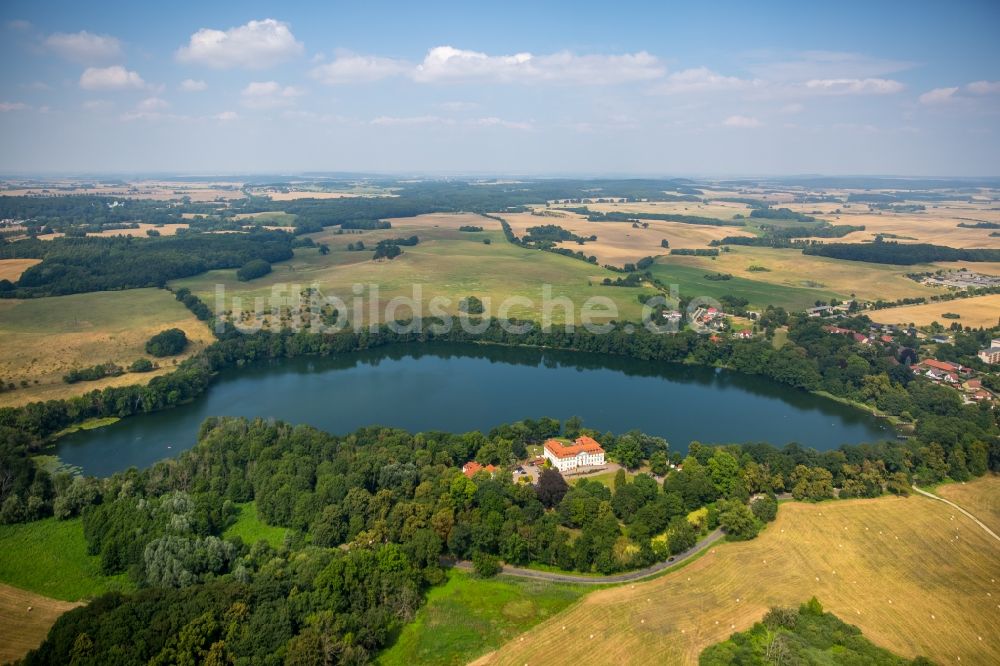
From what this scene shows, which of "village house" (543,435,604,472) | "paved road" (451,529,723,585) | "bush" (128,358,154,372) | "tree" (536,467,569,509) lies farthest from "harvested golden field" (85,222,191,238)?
"paved road" (451,529,723,585)

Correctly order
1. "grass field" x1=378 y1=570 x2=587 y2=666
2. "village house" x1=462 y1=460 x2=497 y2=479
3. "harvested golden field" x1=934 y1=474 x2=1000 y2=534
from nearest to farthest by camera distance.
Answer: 1. "grass field" x1=378 y1=570 x2=587 y2=666
2. "harvested golden field" x1=934 y1=474 x2=1000 y2=534
3. "village house" x1=462 y1=460 x2=497 y2=479

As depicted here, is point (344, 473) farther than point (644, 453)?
No

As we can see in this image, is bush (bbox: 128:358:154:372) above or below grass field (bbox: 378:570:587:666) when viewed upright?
above

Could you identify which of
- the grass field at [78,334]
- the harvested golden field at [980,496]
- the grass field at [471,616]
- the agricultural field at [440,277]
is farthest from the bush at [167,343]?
the harvested golden field at [980,496]

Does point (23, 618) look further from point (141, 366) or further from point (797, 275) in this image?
point (797, 275)

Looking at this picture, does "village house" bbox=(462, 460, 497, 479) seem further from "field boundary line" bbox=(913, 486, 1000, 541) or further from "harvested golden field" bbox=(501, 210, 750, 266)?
"harvested golden field" bbox=(501, 210, 750, 266)

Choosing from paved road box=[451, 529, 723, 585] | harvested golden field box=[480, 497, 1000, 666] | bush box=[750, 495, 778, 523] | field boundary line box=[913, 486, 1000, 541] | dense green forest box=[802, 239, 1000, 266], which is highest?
dense green forest box=[802, 239, 1000, 266]

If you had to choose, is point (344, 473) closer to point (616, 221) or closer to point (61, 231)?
point (61, 231)

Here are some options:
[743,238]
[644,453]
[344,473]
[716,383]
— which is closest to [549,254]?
[743,238]
